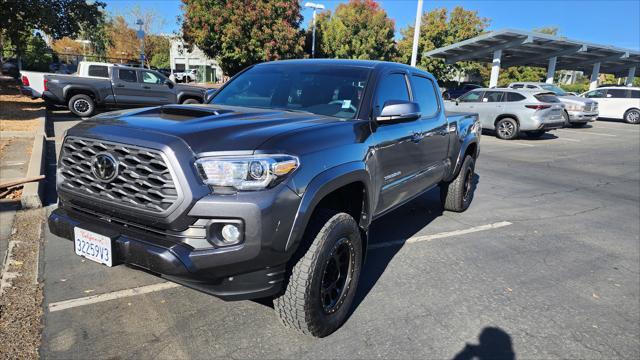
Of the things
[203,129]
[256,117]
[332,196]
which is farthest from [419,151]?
[203,129]

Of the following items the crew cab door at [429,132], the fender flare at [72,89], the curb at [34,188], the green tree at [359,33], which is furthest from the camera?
the green tree at [359,33]

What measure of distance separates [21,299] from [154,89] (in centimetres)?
1318

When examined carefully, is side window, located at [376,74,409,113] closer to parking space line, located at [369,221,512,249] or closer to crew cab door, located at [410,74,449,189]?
crew cab door, located at [410,74,449,189]

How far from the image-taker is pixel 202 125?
2.63 m

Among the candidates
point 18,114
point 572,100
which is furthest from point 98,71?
point 572,100

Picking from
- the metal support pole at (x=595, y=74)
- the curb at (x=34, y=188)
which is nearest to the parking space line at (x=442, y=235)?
the curb at (x=34, y=188)

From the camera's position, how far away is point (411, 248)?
4.63 meters

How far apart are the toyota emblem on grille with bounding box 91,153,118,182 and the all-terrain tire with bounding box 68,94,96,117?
13.0 meters

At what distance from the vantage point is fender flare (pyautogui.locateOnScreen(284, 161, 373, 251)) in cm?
249

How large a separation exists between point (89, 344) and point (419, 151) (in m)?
3.08

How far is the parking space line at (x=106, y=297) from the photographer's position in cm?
317

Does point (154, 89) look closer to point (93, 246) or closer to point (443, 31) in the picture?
point (93, 246)

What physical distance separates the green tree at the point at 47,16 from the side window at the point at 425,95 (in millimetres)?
17365

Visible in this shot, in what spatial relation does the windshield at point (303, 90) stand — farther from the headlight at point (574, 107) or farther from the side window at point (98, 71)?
the headlight at point (574, 107)
